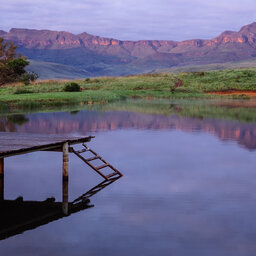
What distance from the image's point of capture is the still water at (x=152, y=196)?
9.81 metres

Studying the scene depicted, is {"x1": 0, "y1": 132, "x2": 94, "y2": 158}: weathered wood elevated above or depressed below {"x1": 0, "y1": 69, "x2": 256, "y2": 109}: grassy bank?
above

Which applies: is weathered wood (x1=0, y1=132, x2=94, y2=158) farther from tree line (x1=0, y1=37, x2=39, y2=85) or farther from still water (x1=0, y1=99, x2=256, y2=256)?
tree line (x1=0, y1=37, x2=39, y2=85)

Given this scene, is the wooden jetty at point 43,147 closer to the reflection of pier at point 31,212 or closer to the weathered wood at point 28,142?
the weathered wood at point 28,142

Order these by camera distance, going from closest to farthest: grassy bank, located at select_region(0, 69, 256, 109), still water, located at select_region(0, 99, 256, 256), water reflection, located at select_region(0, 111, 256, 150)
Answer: still water, located at select_region(0, 99, 256, 256) → water reflection, located at select_region(0, 111, 256, 150) → grassy bank, located at select_region(0, 69, 256, 109)

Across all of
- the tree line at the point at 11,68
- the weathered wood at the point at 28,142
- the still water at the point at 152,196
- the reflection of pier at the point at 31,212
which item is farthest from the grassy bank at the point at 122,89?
the reflection of pier at the point at 31,212

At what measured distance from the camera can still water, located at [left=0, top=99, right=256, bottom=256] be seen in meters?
9.81

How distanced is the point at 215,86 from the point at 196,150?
2245 inches

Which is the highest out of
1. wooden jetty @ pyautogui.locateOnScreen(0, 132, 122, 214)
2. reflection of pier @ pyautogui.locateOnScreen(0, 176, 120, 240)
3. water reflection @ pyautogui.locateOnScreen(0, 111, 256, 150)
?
wooden jetty @ pyautogui.locateOnScreen(0, 132, 122, 214)

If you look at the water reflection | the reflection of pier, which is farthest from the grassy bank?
the reflection of pier

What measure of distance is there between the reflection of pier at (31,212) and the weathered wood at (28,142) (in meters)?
1.28

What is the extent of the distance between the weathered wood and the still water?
1133 millimetres

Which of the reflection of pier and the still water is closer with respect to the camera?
the still water

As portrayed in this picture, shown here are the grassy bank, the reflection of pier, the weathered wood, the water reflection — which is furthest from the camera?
the grassy bank

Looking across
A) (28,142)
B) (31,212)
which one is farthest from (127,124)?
(31,212)
